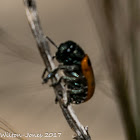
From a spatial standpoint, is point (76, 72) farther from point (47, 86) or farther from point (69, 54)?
point (47, 86)

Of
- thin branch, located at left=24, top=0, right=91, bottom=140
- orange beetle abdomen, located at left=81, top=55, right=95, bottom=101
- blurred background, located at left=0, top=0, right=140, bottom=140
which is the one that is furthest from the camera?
blurred background, located at left=0, top=0, right=140, bottom=140

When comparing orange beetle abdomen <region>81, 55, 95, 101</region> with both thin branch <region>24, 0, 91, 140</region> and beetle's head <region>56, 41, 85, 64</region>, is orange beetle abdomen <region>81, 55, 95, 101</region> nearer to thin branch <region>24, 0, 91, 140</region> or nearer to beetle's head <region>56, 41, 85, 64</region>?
beetle's head <region>56, 41, 85, 64</region>

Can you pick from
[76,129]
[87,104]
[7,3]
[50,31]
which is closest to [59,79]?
[76,129]

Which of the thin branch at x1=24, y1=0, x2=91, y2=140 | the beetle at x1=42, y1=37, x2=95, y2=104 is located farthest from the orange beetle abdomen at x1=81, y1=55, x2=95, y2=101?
the thin branch at x1=24, y1=0, x2=91, y2=140

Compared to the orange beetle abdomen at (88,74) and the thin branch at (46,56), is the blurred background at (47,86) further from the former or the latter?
the thin branch at (46,56)

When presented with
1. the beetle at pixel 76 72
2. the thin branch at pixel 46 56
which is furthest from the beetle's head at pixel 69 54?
the thin branch at pixel 46 56

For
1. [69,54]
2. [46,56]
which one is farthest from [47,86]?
[46,56]

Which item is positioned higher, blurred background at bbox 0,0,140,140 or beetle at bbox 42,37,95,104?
blurred background at bbox 0,0,140,140
